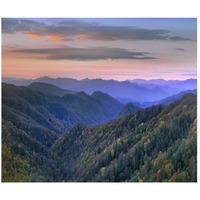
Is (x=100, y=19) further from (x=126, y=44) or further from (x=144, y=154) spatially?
(x=144, y=154)

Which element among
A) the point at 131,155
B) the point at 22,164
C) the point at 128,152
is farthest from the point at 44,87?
the point at 131,155

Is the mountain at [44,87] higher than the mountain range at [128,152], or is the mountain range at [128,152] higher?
the mountain at [44,87]

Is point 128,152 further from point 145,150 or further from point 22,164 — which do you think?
point 22,164

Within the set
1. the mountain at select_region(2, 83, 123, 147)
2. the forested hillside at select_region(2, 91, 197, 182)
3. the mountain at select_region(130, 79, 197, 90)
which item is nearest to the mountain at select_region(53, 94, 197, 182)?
the forested hillside at select_region(2, 91, 197, 182)

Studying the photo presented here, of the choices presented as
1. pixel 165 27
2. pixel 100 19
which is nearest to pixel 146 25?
pixel 165 27

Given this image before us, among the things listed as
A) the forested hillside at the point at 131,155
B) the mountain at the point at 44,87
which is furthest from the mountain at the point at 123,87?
the mountain at the point at 44,87

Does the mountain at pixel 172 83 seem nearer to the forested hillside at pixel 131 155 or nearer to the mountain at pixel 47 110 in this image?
the forested hillside at pixel 131 155
